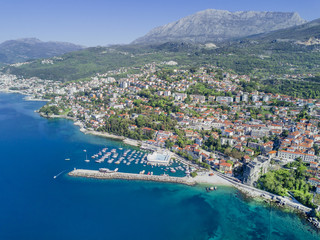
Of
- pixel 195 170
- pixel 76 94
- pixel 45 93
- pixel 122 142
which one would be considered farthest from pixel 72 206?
pixel 45 93

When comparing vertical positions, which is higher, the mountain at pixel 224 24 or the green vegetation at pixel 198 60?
the mountain at pixel 224 24

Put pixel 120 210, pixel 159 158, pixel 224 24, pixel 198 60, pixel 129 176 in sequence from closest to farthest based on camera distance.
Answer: pixel 120 210, pixel 129 176, pixel 159 158, pixel 198 60, pixel 224 24

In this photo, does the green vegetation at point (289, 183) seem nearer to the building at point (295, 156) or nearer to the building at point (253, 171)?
the building at point (253, 171)

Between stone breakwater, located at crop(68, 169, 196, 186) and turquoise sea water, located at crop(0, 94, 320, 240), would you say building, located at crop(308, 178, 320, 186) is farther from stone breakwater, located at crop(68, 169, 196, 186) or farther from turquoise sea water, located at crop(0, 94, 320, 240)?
stone breakwater, located at crop(68, 169, 196, 186)

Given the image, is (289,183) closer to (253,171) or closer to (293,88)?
(253,171)

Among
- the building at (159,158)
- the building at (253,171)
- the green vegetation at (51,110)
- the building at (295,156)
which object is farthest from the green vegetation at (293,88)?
the green vegetation at (51,110)

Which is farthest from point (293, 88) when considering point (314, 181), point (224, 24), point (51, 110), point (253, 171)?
point (224, 24)
